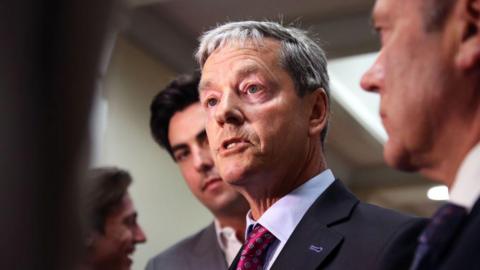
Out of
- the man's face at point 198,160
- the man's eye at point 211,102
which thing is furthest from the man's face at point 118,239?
the man's eye at point 211,102

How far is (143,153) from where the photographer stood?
4.87 m

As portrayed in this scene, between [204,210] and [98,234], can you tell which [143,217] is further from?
[98,234]

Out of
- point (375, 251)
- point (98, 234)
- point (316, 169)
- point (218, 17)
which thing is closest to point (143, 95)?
point (218, 17)

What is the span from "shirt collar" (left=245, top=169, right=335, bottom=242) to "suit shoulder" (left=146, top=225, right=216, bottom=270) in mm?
827

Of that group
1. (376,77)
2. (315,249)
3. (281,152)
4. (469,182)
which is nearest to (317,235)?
(315,249)

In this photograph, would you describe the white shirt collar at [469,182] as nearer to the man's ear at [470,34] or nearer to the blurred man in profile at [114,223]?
the man's ear at [470,34]

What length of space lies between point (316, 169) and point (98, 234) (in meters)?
0.93

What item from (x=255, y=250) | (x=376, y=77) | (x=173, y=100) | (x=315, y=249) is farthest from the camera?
(x=173, y=100)

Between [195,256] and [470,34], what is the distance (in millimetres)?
1812

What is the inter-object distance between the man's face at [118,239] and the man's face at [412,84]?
5.32 feet

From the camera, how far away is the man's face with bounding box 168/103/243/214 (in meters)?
2.66

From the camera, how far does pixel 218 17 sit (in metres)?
4.92

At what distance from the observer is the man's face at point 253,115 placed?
1.86 m

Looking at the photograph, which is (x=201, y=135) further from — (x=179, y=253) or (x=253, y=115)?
(x=253, y=115)
